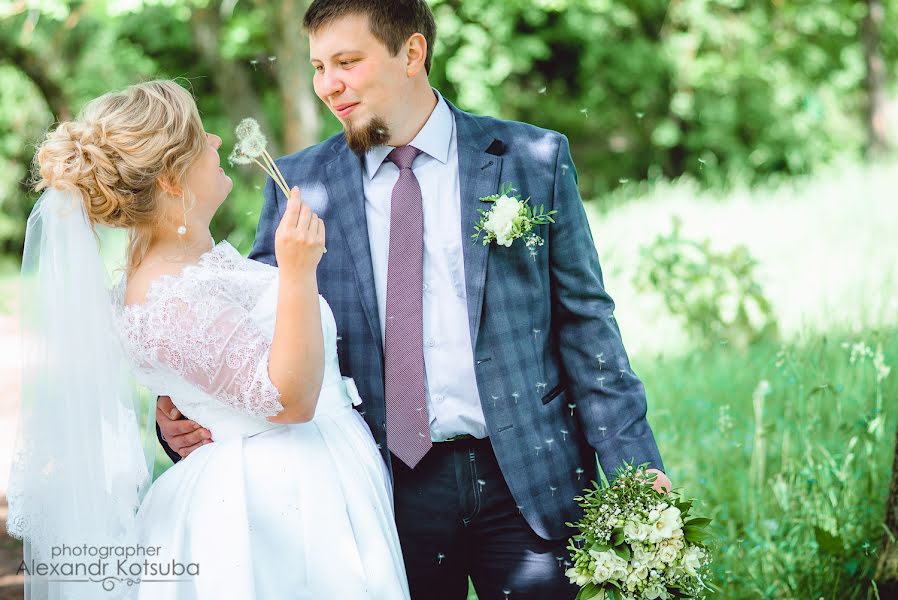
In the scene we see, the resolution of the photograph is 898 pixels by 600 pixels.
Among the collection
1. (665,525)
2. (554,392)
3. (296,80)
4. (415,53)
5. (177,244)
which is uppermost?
(296,80)

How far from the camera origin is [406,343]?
257 centimetres

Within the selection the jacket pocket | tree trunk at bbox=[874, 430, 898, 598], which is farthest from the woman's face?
tree trunk at bbox=[874, 430, 898, 598]

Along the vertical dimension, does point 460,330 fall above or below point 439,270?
below

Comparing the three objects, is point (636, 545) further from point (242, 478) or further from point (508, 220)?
point (242, 478)

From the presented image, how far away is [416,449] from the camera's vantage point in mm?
2559

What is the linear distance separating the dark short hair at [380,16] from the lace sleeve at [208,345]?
0.91 m

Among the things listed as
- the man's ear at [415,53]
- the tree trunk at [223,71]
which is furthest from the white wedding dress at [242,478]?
the tree trunk at [223,71]

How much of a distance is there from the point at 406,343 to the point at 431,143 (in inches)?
23.7

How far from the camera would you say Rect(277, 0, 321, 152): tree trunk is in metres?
9.70

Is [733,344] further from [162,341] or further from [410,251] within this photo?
[162,341]

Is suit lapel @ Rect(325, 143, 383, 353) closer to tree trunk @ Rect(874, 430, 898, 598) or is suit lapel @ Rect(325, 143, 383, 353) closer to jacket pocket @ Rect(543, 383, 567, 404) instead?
jacket pocket @ Rect(543, 383, 567, 404)

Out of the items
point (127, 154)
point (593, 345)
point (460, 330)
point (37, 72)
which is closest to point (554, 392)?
point (593, 345)

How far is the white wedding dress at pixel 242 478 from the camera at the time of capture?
2256 mm

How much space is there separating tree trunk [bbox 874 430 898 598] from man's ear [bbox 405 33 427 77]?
6.35 ft
